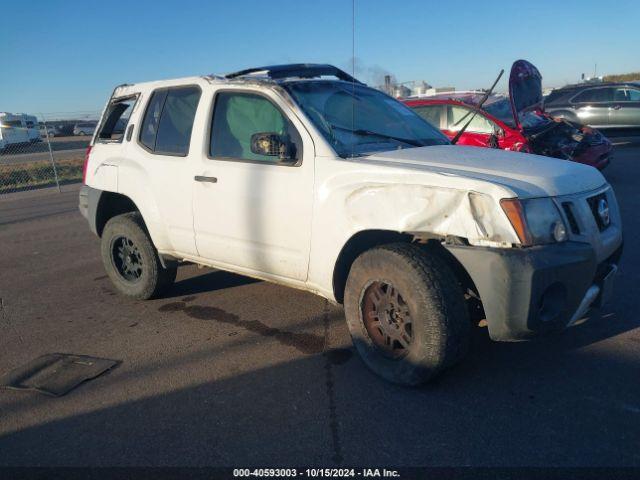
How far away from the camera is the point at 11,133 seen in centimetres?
3005

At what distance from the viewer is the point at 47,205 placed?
12078 mm

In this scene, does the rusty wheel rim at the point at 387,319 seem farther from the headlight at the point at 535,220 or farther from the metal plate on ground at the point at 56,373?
the metal plate on ground at the point at 56,373

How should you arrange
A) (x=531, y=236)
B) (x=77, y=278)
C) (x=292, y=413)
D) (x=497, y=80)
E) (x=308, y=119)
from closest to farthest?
1. (x=531, y=236)
2. (x=292, y=413)
3. (x=308, y=119)
4. (x=497, y=80)
5. (x=77, y=278)

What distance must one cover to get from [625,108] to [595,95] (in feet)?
2.71

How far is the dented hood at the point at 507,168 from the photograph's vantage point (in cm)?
305

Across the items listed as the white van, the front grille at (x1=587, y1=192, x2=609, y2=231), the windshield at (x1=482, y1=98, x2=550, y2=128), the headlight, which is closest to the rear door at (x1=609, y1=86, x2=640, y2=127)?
the windshield at (x1=482, y1=98, x2=550, y2=128)

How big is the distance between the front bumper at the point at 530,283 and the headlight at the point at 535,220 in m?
0.05

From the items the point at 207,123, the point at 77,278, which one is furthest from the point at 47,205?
the point at 207,123

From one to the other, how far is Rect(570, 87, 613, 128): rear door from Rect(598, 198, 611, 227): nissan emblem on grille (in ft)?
43.1

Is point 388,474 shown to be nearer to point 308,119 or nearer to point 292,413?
point 292,413

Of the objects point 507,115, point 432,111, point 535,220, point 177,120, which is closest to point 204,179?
point 177,120

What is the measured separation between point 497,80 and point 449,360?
9.79 feet

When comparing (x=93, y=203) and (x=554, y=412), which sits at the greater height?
(x=93, y=203)

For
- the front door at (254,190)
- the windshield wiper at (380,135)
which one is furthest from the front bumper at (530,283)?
the windshield wiper at (380,135)
